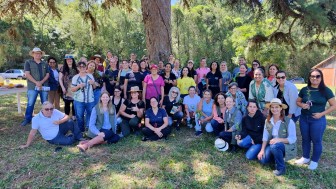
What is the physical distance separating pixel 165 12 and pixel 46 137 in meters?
4.42

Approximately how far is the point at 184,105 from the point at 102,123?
1.89 meters

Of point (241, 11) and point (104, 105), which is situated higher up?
point (241, 11)

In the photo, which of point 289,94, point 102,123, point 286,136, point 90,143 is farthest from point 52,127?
point 289,94

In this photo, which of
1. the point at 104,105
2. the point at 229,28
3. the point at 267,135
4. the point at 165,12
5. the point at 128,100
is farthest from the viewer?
the point at 229,28

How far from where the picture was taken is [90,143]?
4664 mm

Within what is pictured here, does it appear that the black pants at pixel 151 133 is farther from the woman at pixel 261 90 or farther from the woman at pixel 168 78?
the woman at pixel 261 90

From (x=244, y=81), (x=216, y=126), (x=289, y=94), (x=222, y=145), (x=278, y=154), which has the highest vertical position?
(x=244, y=81)

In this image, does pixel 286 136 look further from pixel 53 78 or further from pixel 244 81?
pixel 53 78

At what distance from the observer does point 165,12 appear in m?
7.38

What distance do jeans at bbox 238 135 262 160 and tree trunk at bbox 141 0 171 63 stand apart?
3.68 metres

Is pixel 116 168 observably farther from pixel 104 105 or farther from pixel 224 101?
pixel 224 101

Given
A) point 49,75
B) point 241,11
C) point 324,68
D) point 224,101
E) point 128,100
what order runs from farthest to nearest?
point 324,68 → point 241,11 → point 49,75 → point 128,100 → point 224,101

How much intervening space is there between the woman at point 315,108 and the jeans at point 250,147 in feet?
2.33

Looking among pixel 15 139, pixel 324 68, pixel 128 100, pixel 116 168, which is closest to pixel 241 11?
pixel 128 100
